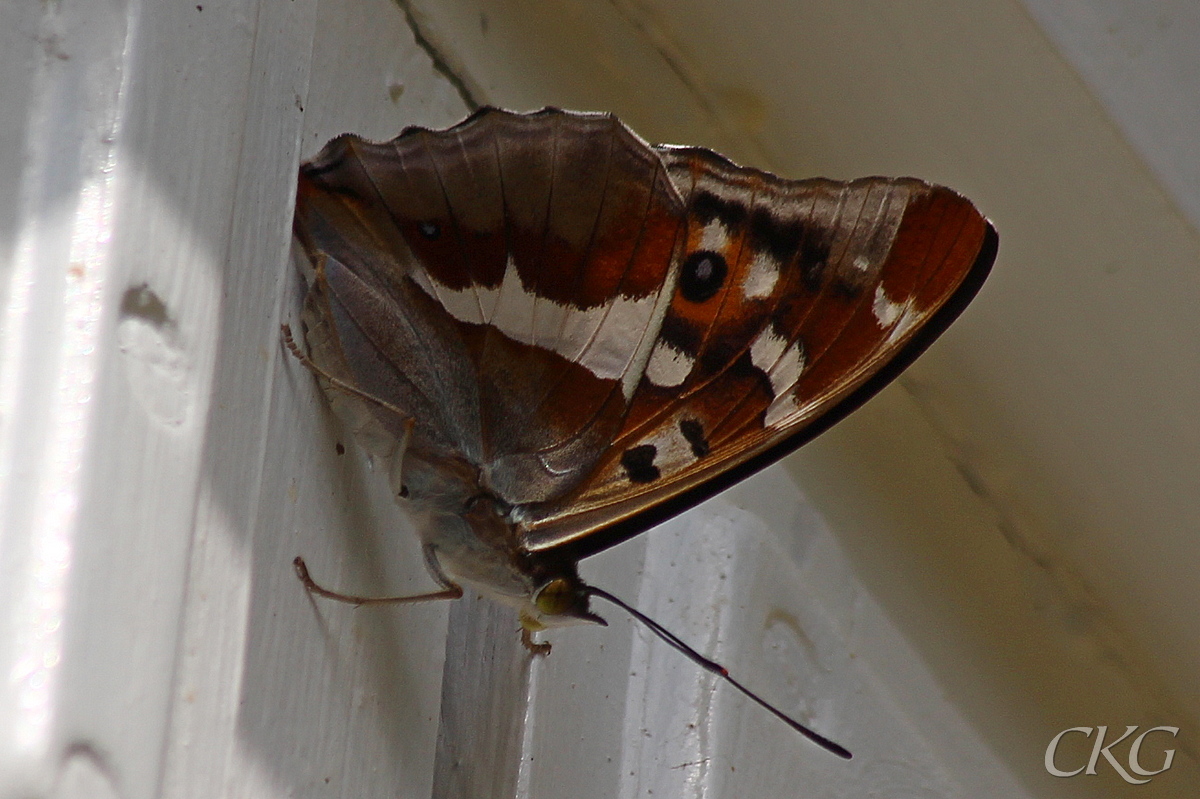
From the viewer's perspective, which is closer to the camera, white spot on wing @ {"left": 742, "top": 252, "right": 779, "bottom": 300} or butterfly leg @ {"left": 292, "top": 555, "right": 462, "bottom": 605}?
butterfly leg @ {"left": 292, "top": 555, "right": 462, "bottom": 605}

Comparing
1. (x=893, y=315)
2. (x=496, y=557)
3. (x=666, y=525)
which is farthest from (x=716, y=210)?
(x=666, y=525)

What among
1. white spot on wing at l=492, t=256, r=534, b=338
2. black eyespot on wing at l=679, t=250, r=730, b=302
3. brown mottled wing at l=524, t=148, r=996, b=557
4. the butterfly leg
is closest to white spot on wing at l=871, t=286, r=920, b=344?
brown mottled wing at l=524, t=148, r=996, b=557

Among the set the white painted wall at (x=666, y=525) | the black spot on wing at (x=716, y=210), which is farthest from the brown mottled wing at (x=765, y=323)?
the white painted wall at (x=666, y=525)

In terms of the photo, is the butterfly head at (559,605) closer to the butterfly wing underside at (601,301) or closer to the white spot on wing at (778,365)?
the butterfly wing underside at (601,301)

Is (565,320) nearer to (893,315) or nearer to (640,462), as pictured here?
(640,462)

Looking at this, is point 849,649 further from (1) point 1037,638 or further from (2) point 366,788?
(2) point 366,788

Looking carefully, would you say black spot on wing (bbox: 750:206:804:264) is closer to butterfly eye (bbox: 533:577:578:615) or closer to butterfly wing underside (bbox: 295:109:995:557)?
butterfly wing underside (bbox: 295:109:995:557)
